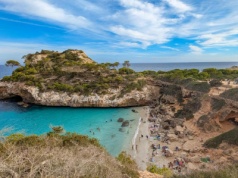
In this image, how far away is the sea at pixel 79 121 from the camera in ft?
76.0

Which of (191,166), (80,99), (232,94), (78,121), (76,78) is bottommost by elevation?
(78,121)

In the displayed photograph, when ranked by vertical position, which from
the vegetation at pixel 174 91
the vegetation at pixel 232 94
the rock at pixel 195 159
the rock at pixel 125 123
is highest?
the vegetation at pixel 232 94

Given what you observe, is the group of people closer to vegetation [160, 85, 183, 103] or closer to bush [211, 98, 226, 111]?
bush [211, 98, 226, 111]

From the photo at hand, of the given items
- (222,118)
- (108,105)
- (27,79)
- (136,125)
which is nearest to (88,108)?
(108,105)

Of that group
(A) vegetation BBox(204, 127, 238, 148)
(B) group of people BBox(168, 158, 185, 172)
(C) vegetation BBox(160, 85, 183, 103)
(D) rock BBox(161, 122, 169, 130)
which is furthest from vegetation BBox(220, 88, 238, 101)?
(B) group of people BBox(168, 158, 185, 172)

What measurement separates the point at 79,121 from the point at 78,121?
162 millimetres

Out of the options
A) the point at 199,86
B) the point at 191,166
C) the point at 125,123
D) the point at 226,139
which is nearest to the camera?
the point at 191,166

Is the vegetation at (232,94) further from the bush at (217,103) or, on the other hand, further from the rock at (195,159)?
the rock at (195,159)

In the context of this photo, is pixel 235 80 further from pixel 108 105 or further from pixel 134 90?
pixel 108 105

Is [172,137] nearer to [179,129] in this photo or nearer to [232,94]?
[179,129]

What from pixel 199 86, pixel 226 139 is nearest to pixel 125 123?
pixel 226 139

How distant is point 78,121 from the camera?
96.1ft

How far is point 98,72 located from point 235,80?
29823 millimetres

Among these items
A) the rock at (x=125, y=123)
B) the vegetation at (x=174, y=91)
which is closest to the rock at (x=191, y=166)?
the rock at (x=125, y=123)
